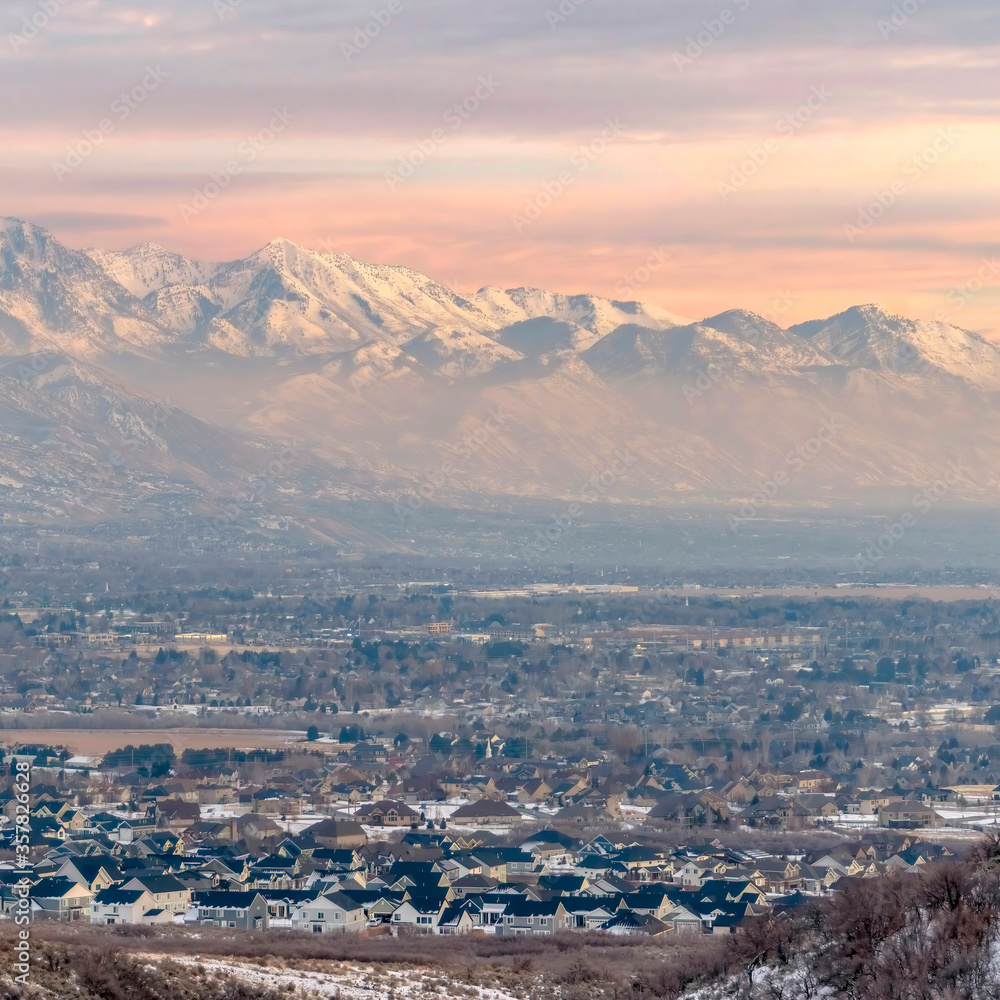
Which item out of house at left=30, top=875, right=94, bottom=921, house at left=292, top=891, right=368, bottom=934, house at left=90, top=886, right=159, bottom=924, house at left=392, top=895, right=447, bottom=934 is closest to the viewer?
house at left=292, top=891, right=368, bottom=934

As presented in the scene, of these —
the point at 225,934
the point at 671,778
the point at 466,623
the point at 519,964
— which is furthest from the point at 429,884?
the point at 466,623

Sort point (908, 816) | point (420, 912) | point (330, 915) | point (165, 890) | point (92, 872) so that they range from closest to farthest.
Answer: point (330, 915) → point (420, 912) → point (165, 890) → point (92, 872) → point (908, 816)

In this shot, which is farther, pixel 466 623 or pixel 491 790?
pixel 466 623

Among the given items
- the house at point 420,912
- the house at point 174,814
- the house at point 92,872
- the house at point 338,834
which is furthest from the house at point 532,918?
the house at point 174,814

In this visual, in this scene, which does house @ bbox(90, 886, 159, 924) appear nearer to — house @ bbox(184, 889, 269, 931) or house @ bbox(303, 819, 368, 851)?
house @ bbox(184, 889, 269, 931)

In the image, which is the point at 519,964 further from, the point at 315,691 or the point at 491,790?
the point at 315,691

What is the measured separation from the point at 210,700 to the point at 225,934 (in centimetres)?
6801

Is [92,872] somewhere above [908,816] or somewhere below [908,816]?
above

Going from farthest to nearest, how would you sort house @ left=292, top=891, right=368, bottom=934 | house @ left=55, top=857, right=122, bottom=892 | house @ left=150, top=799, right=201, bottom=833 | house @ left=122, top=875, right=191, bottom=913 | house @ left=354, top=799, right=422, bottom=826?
house @ left=354, top=799, right=422, bottom=826, house @ left=150, top=799, right=201, bottom=833, house @ left=55, top=857, right=122, bottom=892, house @ left=122, top=875, right=191, bottom=913, house @ left=292, top=891, right=368, bottom=934

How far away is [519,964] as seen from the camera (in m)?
35.7

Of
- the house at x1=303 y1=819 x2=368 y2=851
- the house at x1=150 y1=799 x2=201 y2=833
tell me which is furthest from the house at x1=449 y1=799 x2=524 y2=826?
the house at x1=150 y1=799 x2=201 y2=833

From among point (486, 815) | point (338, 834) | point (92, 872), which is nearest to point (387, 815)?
point (486, 815)

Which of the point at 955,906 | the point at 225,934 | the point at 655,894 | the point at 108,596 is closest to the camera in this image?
the point at 955,906

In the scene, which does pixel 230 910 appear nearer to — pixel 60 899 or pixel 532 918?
pixel 60 899
